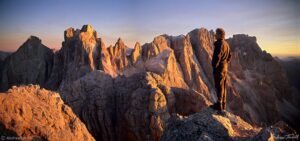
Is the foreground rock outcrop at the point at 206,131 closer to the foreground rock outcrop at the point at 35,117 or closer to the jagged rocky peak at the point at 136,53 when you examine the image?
the foreground rock outcrop at the point at 35,117

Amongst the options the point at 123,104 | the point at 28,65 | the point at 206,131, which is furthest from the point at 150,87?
the point at 28,65

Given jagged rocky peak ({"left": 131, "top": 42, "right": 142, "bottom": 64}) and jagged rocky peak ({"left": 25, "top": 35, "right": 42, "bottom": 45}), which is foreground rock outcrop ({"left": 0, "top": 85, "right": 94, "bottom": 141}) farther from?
jagged rocky peak ({"left": 25, "top": 35, "right": 42, "bottom": 45})

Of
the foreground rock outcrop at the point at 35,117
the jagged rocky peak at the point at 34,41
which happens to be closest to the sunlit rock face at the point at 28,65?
the jagged rocky peak at the point at 34,41

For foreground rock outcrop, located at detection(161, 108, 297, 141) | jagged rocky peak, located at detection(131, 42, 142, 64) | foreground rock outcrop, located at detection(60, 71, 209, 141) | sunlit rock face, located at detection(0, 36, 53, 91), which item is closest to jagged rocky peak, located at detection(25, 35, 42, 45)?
sunlit rock face, located at detection(0, 36, 53, 91)

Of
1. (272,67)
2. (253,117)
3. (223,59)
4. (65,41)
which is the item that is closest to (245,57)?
(272,67)

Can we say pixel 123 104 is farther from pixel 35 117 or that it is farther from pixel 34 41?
pixel 34 41

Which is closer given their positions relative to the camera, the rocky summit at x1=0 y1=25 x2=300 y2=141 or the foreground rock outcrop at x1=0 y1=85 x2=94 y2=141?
the foreground rock outcrop at x1=0 y1=85 x2=94 y2=141
